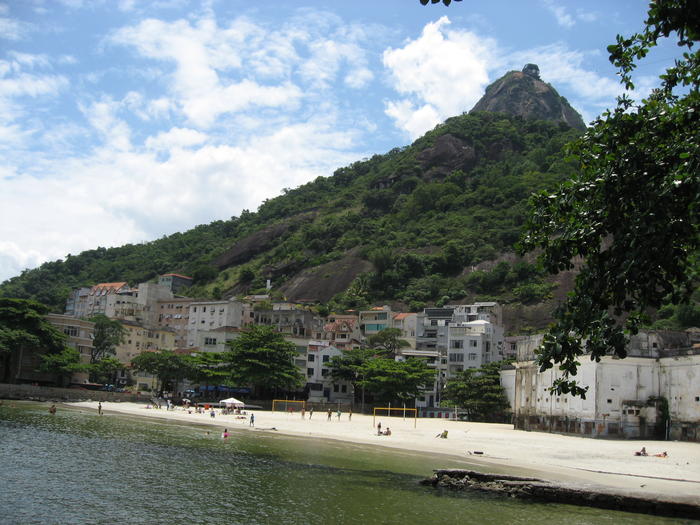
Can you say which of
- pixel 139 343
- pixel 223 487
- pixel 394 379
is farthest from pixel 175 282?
pixel 223 487

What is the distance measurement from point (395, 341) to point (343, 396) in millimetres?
15574

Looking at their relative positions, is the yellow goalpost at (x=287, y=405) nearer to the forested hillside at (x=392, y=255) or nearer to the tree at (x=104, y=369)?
the tree at (x=104, y=369)

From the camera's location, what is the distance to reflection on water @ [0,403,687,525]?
22.5 m

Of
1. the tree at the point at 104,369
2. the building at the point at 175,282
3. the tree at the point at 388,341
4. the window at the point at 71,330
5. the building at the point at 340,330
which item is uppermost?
the building at the point at 175,282

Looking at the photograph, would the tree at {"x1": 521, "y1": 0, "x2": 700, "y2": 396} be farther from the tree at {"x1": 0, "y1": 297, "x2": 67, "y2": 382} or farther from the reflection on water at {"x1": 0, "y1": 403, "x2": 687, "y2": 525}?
the tree at {"x1": 0, "y1": 297, "x2": 67, "y2": 382}

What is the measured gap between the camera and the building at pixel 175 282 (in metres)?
166

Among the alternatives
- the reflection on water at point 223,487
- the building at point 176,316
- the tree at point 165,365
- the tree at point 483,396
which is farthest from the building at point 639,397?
the building at point 176,316

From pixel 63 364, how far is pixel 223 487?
5988 centimetres

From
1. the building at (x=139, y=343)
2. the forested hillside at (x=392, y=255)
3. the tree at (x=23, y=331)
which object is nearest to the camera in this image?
the tree at (x=23, y=331)

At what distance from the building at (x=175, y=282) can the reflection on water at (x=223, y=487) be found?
12548 cm

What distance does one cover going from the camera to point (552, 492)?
28.2 metres

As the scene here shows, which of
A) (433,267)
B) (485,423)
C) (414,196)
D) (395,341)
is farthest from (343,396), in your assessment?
(414,196)

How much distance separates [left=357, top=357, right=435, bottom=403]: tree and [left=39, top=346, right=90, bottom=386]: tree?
3568 cm

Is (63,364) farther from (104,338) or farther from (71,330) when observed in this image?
(104,338)
